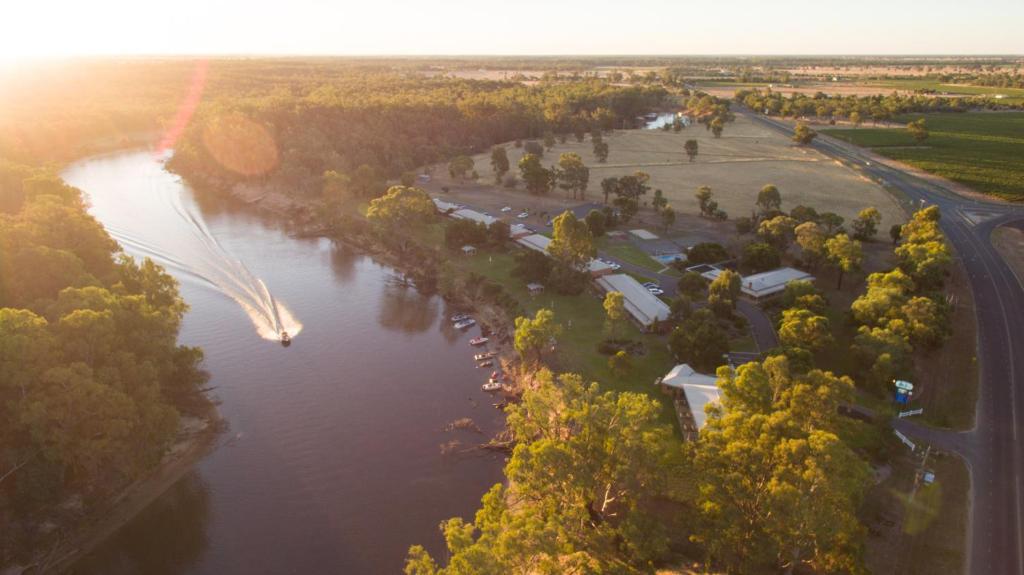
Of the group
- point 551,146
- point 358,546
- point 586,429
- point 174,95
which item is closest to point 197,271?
point 358,546

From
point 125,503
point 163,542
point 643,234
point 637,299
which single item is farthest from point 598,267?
point 125,503

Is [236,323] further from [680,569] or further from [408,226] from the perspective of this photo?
[680,569]

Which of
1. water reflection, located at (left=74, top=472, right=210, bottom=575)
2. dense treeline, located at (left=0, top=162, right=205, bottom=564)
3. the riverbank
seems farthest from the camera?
water reflection, located at (left=74, top=472, right=210, bottom=575)

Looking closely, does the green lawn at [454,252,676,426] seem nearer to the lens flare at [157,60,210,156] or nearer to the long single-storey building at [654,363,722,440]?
the long single-storey building at [654,363,722,440]

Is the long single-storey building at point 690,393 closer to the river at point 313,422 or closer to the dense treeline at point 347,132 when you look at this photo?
the river at point 313,422

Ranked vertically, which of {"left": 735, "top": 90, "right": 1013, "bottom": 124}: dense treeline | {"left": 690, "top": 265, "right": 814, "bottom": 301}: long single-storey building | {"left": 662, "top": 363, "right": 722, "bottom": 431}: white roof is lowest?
{"left": 662, "top": 363, "right": 722, "bottom": 431}: white roof

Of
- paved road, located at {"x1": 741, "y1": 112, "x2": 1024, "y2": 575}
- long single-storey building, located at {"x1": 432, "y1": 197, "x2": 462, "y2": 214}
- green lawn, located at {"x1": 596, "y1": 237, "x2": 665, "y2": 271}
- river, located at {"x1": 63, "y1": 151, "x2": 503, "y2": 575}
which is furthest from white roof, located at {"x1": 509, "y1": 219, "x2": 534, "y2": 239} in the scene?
paved road, located at {"x1": 741, "y1": 112, "x2": 1024, "y2": 575}
